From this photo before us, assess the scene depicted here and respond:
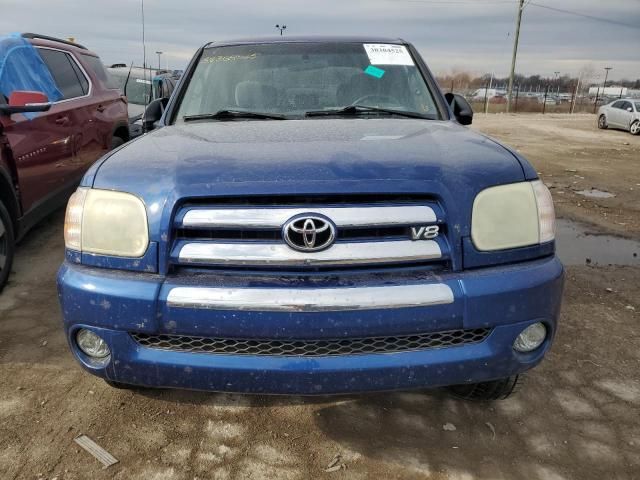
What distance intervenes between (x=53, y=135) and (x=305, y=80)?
260 cm

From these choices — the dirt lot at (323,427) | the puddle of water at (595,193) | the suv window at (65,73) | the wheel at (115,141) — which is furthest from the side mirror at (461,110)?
the puddle of water at (595,193)

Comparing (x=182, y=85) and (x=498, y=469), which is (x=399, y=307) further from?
(x=182, y=85)

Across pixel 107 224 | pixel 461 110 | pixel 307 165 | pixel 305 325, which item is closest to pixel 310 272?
pixel 305 325

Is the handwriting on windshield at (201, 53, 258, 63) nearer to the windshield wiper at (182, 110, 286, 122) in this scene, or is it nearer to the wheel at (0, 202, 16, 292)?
the windshield wiper at (182, 110, 286, 122)

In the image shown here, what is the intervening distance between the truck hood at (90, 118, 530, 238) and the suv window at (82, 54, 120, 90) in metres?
4.34

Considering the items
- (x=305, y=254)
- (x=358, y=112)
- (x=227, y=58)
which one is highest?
(x=227, y=58)

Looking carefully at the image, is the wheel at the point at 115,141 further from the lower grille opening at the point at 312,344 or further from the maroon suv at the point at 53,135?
the lower grille opening at the point at 312,344

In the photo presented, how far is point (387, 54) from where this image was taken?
3.54 metres

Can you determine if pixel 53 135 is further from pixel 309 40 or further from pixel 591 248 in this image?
pixel 591 248

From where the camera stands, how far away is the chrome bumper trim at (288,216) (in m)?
1.93

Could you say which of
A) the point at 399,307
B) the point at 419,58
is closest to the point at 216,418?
the point at 399,307

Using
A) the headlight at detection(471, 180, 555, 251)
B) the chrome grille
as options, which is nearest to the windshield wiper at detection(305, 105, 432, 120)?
the headlight at detection(471, 180, 555, 251)

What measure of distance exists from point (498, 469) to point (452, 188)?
1195 millimetres

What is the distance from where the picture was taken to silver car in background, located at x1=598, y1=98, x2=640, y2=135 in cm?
2069
